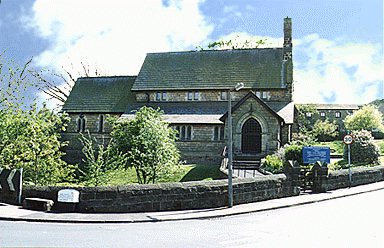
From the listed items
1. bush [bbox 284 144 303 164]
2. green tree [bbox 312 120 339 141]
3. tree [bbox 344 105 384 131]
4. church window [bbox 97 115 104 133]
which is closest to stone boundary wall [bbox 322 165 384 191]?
bush [bbox 284 144 303 164]

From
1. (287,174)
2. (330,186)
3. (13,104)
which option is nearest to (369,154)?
(330,186)

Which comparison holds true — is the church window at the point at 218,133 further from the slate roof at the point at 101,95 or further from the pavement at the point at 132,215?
the pavement at the point at 132,215

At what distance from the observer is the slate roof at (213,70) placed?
43.9 metres

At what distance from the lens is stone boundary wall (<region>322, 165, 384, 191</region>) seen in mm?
23297

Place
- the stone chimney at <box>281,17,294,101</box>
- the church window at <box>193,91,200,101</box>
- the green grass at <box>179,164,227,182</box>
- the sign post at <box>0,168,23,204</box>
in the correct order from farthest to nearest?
the church window at <box>193,91,200,101</box>
the stone chimney at <box>281,17,294,101</box>
the green grass at <box>179,164,227,182</box>
the sign post at <box>0,168,23,204</box>

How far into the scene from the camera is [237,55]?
47219 mm

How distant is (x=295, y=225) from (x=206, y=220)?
2.95 m

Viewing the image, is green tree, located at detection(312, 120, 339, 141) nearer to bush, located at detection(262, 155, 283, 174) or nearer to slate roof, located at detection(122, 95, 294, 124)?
slate roof, located at detection(122, 95, 294, 124)

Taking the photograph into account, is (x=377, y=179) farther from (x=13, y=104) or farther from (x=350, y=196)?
(x=13, y=104)

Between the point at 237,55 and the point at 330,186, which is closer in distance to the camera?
the point at 330,186

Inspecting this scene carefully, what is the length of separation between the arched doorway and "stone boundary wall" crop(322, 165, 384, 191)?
36.0 ft

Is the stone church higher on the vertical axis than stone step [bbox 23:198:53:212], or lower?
higher

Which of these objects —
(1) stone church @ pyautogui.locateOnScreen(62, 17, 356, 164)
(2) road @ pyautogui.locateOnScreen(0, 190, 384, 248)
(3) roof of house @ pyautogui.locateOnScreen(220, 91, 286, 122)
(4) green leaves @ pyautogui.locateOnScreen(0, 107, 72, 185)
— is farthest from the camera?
(1) stone church @ pyautogui.locateOnScreen(62, 17, 356, 164)

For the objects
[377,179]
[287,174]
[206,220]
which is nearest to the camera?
[206,220]
